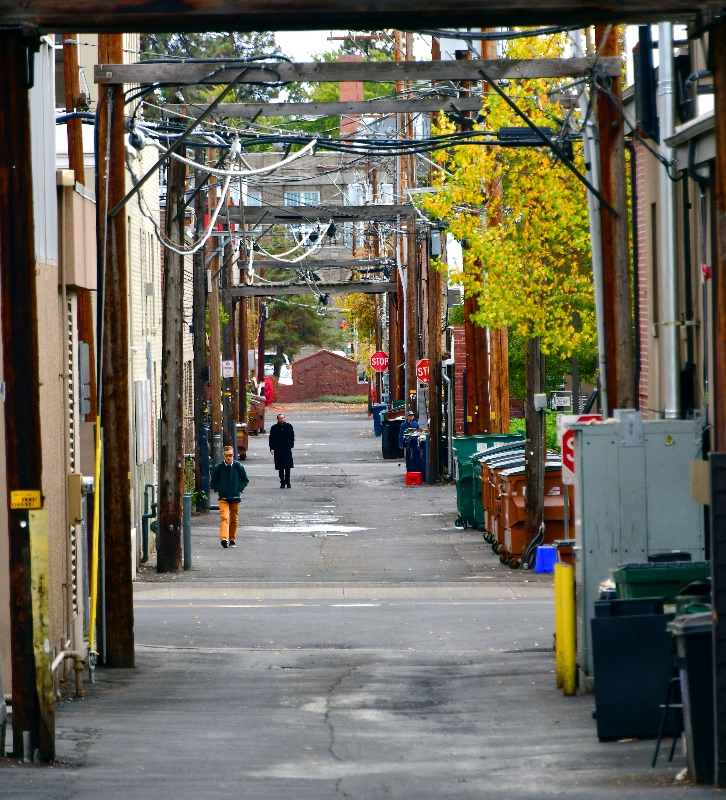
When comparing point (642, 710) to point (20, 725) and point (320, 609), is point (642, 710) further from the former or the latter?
point (320, 609)

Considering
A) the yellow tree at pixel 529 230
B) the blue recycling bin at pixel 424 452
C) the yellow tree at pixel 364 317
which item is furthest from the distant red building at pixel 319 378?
the yellow tree at pixel 529 230

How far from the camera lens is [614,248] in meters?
12.9

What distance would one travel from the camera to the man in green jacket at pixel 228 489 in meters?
23.1

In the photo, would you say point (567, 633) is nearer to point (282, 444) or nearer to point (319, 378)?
point (282, 444)

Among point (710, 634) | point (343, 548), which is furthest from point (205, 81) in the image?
point (343, 548)

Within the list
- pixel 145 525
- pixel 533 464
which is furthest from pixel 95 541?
pixel 145 525

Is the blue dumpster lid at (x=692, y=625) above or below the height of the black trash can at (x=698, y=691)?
above

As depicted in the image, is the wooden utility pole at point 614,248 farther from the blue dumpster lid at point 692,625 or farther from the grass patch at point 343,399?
the grass patch at point 343,399

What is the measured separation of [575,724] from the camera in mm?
10180

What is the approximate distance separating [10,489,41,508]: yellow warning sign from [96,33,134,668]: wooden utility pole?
14.5 feet

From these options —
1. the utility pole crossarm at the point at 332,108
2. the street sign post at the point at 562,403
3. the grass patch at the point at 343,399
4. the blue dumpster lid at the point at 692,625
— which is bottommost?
the grass patch at the point at 343,399

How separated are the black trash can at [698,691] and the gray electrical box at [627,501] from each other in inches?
133

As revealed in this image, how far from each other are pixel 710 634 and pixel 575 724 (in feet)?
8.16

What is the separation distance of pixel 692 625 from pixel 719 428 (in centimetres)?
115
